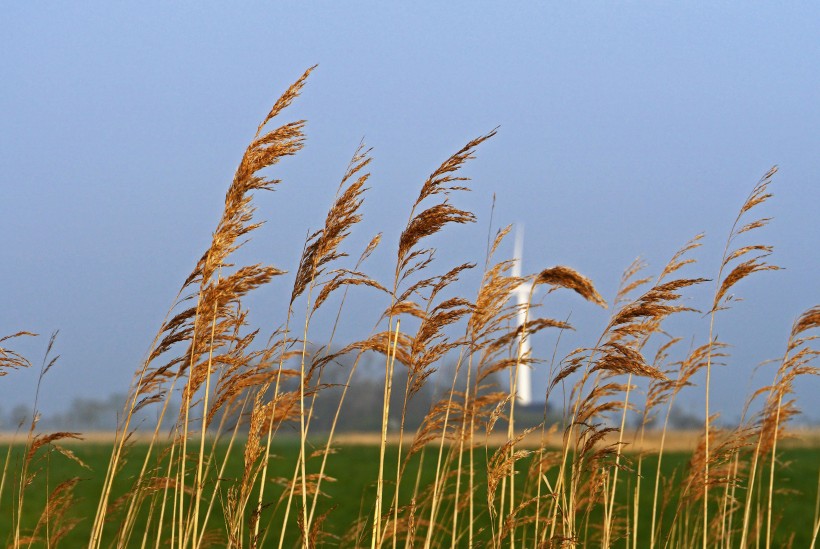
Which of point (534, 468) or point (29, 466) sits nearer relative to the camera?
point (29, 466)

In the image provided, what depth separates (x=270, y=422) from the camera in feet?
13.7

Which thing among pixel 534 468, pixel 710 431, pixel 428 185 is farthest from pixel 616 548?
pixel 428 185

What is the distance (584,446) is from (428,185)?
1434 millimetres

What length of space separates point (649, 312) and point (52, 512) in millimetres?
3284

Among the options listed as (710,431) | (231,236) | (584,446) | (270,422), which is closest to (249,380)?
(270,422)

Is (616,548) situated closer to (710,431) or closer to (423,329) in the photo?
(710,431)

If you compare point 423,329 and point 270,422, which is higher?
point 423,329

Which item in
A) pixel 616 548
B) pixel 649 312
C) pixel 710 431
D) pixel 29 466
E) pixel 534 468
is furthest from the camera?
pixel 616 548

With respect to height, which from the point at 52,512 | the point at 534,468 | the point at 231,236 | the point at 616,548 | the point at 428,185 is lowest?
the point at 616,548

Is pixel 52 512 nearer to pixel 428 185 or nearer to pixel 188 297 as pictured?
pixel 188 297

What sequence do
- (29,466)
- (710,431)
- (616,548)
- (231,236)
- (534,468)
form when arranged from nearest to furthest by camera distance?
1. (231,236)
2. (29,466)
3. (534,468)
4. (710,431)
5. (616,548)

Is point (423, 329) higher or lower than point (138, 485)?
higher

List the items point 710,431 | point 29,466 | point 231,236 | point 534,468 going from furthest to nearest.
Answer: point 710,431, point 534,468, point 29,466, point 231,236

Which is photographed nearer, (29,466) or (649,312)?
(649,312)
